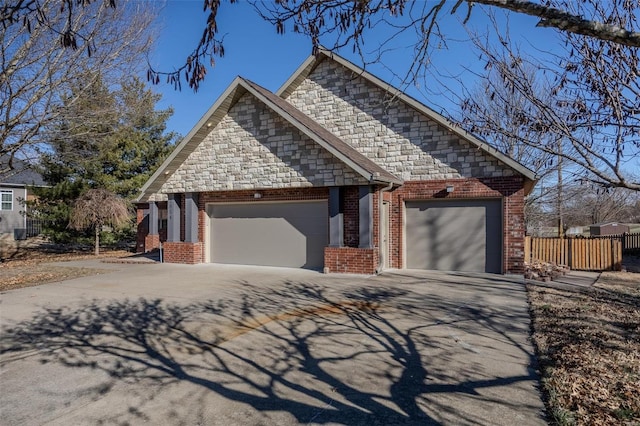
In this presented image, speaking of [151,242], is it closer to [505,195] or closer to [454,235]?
[454,235]

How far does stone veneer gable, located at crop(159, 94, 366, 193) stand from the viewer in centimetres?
1248

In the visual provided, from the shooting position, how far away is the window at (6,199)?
1200 inches

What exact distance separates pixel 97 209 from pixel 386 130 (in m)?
13.2

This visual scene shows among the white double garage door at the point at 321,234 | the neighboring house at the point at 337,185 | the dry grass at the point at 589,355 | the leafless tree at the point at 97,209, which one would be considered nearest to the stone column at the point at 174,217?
the neighboring house at the point at 337,185

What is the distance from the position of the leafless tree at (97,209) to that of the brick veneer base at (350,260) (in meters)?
11.5

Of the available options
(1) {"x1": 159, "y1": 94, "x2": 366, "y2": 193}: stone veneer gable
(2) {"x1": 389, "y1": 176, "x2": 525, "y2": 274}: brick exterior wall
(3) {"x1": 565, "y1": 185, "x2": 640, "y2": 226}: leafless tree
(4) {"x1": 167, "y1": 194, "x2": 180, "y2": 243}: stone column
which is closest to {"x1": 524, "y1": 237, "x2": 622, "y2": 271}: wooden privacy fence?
(2) {"x1": 389, "y1": 176, "x2": 525, "y2": 274}: brick exterior wall

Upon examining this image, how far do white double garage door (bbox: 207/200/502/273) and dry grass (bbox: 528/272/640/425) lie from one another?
3.39 m

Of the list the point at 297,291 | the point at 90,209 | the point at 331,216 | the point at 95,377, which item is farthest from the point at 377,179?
the point at 90,209

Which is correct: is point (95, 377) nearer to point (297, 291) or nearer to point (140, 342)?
point (140, 342)

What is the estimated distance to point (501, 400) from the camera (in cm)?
399

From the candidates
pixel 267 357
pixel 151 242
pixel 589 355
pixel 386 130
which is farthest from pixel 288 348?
pixel 151 242

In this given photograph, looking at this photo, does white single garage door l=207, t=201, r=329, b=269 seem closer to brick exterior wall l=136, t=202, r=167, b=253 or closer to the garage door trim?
the garage door trim

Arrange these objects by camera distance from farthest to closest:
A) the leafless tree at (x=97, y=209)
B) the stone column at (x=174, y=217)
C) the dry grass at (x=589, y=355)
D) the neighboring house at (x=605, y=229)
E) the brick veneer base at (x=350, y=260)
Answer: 1. the neighboring house at (x=605, y=229)
2. the leafless tree at (x=97, y=209)
3. the stone column at (x=174, y=217)
4. the brick veneer base at (x=350, y=260)
5. the dry grass at (x=589, y=355)

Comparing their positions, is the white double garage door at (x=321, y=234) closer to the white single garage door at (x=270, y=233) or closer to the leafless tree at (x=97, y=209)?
the white single garage door at (x=270, y=233)
